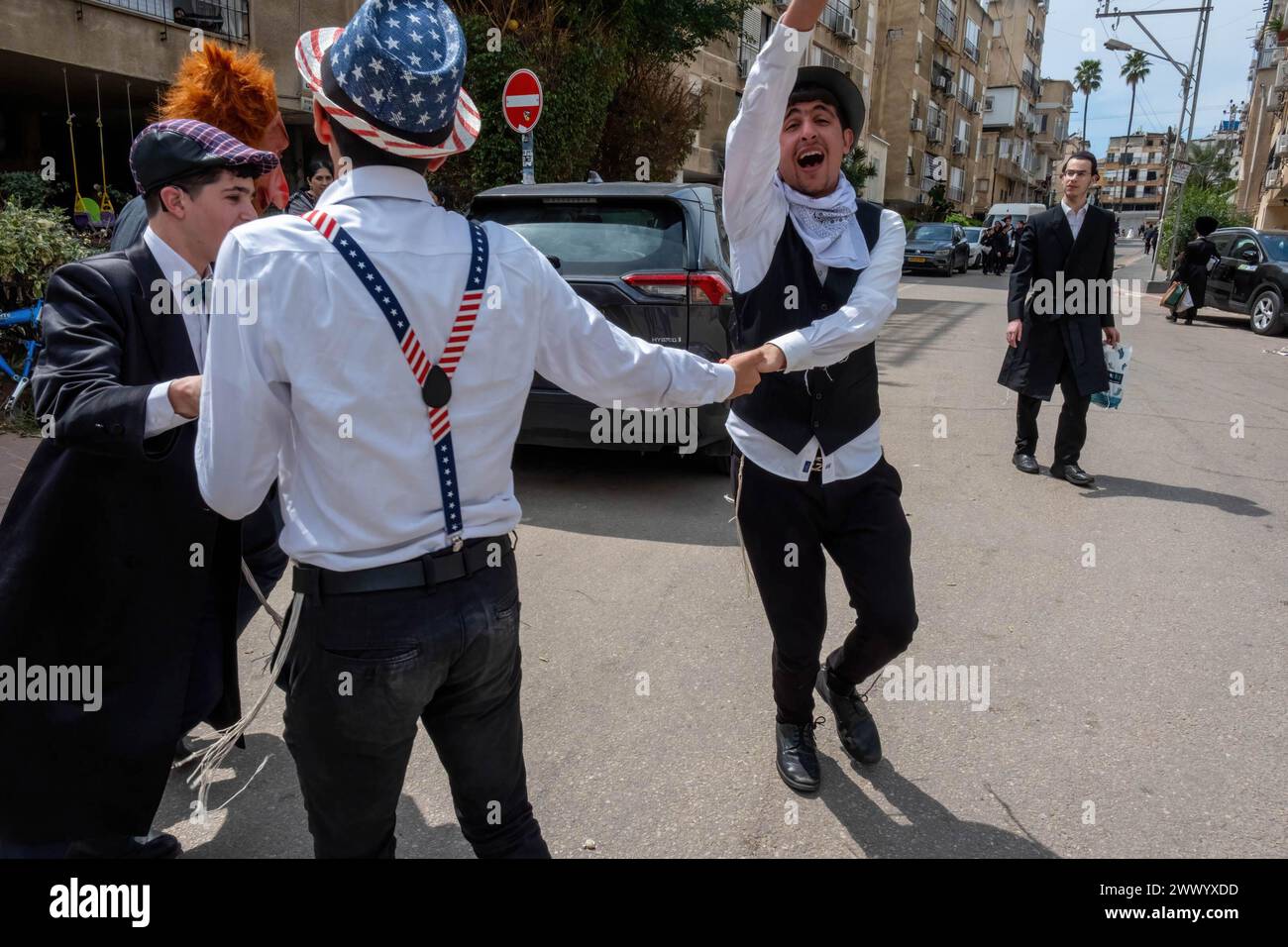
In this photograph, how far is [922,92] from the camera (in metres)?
49.9

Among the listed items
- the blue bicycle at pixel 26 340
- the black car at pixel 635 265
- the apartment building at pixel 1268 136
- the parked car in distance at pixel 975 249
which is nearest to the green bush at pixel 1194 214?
the apartment building at pixel 1268 136

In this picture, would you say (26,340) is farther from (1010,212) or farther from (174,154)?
(1010,212)

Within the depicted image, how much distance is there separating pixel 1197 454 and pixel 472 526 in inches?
296

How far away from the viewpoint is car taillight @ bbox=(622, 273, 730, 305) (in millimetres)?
5543

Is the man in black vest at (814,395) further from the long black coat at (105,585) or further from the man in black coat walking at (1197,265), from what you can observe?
the man in black coat walking at (1197,265)

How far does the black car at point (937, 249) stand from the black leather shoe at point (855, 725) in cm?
2747

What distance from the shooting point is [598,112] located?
13562mm

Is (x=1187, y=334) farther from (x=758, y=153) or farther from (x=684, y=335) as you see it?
(x=758, y=153)

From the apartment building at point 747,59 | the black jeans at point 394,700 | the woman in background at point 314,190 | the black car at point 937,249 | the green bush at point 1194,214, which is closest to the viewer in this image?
the black jeans at point 394,700

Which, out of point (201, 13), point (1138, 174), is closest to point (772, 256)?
point (201, 13)

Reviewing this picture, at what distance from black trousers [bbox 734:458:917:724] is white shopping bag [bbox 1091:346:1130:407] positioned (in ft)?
14.6

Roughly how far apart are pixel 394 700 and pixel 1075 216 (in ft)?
20.6

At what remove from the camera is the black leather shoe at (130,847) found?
2.40 metres

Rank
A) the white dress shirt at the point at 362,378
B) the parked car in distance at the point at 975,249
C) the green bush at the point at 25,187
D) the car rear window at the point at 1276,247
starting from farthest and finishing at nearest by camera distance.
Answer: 1. the parked car in distance at the point at 975,249
2. the car rear window at the point at 1276,247
3. the green bush at the point at 25,187
4. the white dress shirt at the point at 362,378
